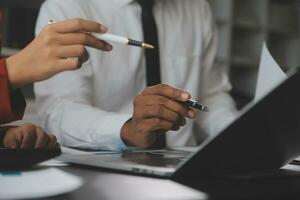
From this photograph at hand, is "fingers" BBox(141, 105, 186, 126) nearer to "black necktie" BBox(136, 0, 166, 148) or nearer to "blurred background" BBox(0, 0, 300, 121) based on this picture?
"black necktie" BBox(136, 0, 166, 148)

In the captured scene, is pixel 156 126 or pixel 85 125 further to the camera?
pixel 85 125

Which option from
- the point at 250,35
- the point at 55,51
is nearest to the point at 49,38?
the point at 55,51

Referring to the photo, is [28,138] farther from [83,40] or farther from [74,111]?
[74,111]

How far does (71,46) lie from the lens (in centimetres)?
74

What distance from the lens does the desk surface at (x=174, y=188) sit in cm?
35

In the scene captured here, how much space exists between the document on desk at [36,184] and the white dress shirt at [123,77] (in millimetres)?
544

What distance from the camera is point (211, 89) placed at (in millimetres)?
1552

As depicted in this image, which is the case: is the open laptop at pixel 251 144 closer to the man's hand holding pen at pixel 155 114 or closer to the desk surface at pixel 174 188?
the desk surface at pixel 174 188

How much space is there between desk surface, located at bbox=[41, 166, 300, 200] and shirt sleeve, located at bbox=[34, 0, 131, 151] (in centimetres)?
50

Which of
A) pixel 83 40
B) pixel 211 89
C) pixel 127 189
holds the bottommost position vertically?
pixel 127 189

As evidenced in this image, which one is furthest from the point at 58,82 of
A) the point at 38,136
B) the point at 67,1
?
the point at 38,136

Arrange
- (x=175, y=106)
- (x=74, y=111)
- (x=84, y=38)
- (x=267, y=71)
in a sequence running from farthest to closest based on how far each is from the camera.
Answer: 1. (x=74, y=111)
2. (x=175, y=106)
3. (x=84, y=38)
4. (x=267, y=71)

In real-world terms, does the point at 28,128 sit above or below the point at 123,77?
below

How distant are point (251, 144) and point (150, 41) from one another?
0.93 metres
